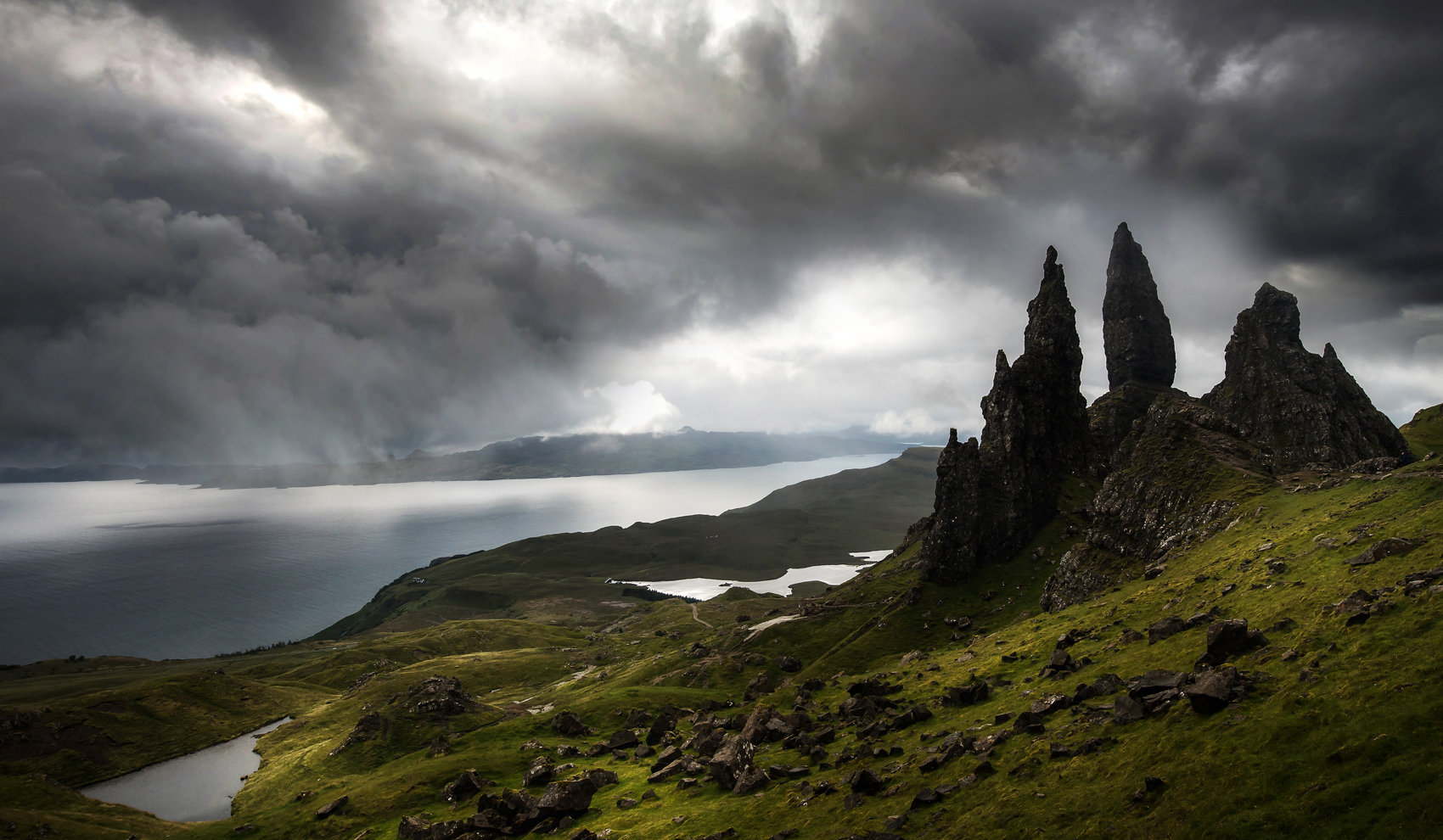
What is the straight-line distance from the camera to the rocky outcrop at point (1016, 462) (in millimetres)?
163750

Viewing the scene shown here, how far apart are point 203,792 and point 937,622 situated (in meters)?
164

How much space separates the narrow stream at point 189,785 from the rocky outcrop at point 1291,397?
789 feet

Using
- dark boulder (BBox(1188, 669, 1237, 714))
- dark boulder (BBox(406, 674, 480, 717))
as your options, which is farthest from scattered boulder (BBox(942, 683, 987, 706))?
dark boulder (BBox(406, 674, 480, 717))

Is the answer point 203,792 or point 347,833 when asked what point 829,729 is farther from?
point 203,792

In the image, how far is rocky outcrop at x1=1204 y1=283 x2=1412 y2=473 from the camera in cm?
15312

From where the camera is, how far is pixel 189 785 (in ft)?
425

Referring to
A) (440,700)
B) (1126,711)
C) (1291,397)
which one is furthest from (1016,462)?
(440,700)

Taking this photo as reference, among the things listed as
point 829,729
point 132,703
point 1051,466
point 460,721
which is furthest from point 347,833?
point 1051,466

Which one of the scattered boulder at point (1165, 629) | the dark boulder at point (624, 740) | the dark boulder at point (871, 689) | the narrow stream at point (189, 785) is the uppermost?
the scattered boulder at point (1165, 629)

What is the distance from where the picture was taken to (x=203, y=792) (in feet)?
411

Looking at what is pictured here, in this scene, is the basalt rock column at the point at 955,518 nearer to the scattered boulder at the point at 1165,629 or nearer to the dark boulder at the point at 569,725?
the dark boulder at the point at 569,725

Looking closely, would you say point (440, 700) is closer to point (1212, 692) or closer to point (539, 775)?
point (539, 775)

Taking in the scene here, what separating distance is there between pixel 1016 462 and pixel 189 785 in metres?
214

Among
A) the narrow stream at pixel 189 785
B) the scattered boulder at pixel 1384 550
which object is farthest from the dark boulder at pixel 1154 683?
the narrow stream at pixel 189 785
